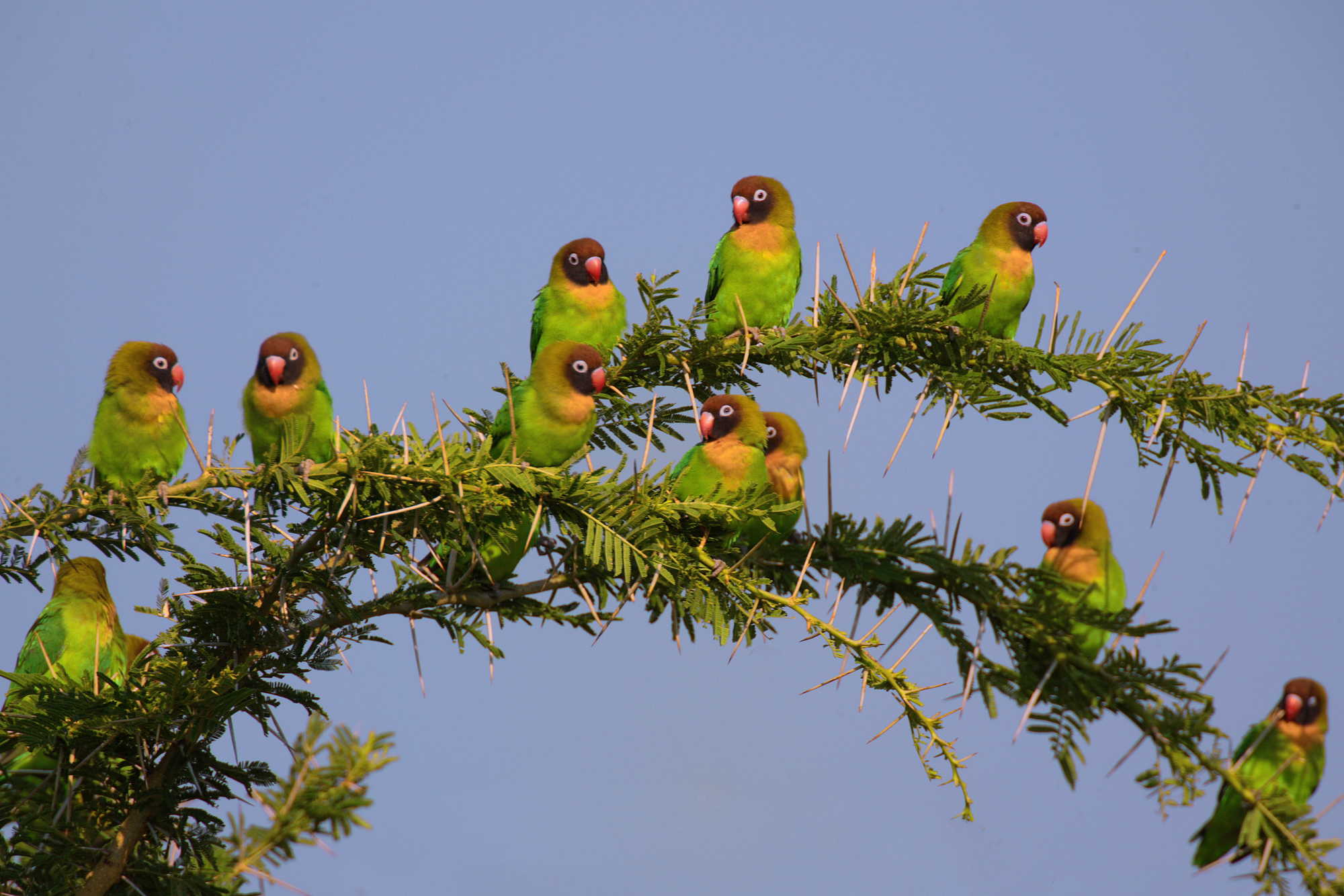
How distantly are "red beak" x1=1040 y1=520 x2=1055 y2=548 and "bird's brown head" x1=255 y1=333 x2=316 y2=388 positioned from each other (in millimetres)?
4215

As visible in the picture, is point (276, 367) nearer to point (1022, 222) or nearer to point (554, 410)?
point (554, 410)

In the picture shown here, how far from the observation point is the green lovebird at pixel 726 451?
6.21 metres

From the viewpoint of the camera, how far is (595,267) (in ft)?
26.5

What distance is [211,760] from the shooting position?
5270 millimetres

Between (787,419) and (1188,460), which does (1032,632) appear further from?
(787,419)

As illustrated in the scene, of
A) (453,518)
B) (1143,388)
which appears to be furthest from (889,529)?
(453,518)

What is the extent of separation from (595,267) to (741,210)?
1.25m

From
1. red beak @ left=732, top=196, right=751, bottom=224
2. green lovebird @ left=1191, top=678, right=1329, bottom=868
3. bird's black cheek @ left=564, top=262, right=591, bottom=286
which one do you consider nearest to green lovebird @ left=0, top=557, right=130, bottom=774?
bird's black cheek @ left=564, top=262, right=591, bottom=286

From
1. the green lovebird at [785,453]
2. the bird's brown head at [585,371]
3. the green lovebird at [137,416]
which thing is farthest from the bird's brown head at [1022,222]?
the green lovebird at [137,416]

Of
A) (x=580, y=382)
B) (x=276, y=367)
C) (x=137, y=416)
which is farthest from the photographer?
(x=137, y=416)

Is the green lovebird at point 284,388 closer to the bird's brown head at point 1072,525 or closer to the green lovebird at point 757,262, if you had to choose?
the green lovebird at point 757,262

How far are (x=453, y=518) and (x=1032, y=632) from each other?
2.29m

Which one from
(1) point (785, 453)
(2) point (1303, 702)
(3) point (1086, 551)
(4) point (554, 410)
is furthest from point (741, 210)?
(2) point (1303, 702)

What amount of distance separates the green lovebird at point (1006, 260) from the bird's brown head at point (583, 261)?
2.45m
